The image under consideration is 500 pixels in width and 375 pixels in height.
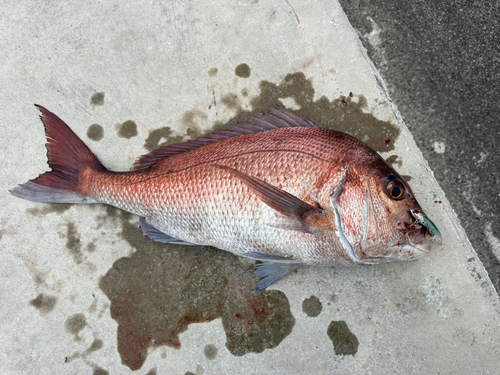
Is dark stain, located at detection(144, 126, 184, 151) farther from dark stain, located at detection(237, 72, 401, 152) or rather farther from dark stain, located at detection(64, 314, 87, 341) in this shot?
dark stain, located at detection(64, 314, 87, 341)

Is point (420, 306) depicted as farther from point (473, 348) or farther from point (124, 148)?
point (124, 148)

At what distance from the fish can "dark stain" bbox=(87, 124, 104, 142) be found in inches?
8.9

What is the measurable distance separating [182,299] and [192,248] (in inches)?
13.2

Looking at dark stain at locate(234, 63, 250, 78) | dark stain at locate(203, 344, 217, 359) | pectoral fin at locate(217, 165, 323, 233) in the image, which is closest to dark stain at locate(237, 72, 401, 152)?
Result: dark stain at locate(234, 63, 250, 78)

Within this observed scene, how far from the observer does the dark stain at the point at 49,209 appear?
224cm

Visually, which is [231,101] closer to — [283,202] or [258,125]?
[258,125]

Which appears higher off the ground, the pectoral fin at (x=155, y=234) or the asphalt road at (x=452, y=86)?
the asphalt road at (x=452, y=86)

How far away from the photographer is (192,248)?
2.20 m

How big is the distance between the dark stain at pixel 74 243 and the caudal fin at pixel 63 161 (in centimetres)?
24

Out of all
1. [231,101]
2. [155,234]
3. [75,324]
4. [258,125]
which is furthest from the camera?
[231,101]

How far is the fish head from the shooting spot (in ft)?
5.23

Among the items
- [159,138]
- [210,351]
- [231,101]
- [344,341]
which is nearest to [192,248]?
[210,351]

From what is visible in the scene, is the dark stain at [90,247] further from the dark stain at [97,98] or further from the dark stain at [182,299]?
the dark stain at [97,98]

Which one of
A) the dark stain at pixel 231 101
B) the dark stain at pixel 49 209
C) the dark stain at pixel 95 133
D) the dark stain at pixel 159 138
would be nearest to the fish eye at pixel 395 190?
the dark stain at pixel 231 101
